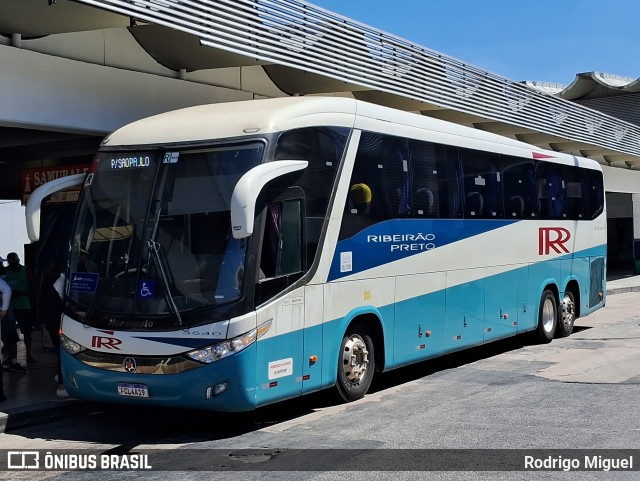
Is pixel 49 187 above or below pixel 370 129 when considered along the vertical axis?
below

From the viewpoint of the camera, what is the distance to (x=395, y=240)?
444 inches

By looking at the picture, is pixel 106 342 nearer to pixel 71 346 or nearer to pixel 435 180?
pixel 71 346

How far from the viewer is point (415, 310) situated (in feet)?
38.7

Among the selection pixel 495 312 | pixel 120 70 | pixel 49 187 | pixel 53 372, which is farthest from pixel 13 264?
pixel 495 312

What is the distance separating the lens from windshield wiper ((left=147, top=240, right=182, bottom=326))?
8641 millimetres

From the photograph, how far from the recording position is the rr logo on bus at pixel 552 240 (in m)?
15.9

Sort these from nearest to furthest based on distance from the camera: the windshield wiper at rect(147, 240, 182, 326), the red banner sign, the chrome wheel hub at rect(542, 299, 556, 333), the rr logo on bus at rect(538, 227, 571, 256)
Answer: the windshield wiper at rect(147, 240, 182, 326) → the red banner sign → the rr logo on bus at rect(538, 227, 571, 256) → the chrome wheel hub at rect(542, 299, 556, 333)

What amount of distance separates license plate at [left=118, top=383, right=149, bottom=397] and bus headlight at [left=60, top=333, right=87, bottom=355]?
0.64 m

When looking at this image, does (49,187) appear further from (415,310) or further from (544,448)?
(544,448)

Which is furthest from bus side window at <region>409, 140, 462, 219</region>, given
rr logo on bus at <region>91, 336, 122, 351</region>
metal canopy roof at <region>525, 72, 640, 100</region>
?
metal canopy roof at <region>525, 72, 640, 100</region>

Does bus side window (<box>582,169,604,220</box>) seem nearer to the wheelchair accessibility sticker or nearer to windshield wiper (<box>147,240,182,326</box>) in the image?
windshield wiper (<box>147,240,182,326</box>)

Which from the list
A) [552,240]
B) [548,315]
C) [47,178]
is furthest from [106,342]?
[548,315]

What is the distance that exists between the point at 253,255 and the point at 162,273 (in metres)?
0.94

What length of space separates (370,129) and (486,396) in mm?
3615
